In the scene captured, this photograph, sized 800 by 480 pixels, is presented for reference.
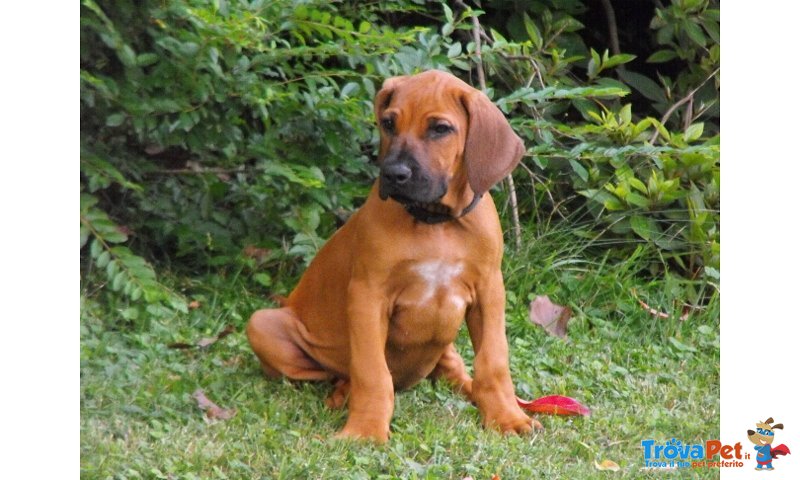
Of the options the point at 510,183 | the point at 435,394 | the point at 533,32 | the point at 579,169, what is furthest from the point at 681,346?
the point at 533,32

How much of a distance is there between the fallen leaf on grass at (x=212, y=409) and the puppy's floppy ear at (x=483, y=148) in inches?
52.5

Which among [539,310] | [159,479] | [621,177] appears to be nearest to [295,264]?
[539,310]

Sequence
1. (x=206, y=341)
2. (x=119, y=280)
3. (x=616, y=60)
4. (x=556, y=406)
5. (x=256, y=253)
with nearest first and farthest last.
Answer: (x=556, y=406) < (x=119, y=280) < (x=206, y=341) < (x=256, y=253) < (x=616, y=60)

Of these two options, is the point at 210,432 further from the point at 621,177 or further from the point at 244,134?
the point at 621,177

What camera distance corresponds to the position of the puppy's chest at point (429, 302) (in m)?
4.62

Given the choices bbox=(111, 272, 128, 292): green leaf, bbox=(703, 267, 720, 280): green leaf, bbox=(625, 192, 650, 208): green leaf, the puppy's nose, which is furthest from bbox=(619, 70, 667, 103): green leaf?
bbox=(111, 272, 128, 292): green leaf

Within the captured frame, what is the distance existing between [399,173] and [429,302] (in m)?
0.66

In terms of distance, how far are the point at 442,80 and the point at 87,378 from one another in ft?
6.14

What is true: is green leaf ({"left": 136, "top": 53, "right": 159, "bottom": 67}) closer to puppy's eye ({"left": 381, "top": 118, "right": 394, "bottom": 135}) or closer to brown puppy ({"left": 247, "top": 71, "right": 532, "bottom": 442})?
brown puppy ({"left": 247, "top": 71, "right": 532, "bottom": 442})

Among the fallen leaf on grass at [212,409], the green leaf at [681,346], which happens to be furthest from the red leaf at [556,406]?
the fallen leaf on grass at [212,409]

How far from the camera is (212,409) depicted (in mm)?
4727
